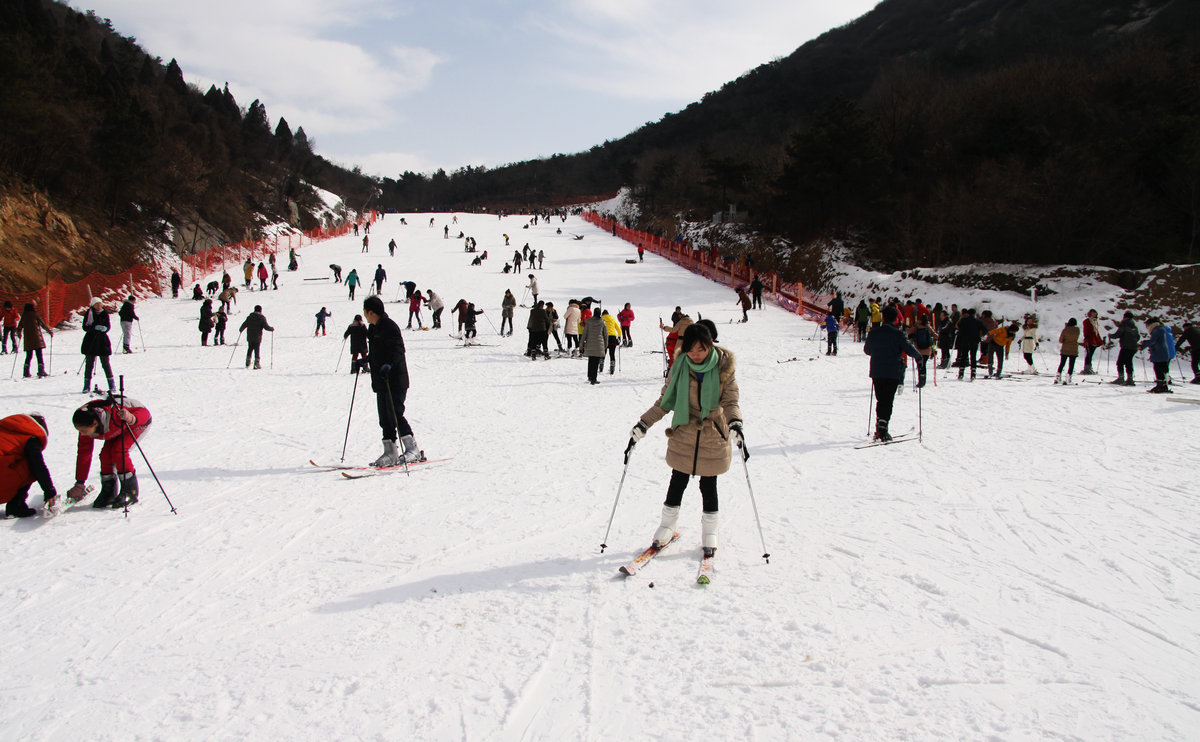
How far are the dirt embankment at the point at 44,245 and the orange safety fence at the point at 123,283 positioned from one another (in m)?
0.82

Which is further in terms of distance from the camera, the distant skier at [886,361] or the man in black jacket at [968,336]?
the man in black jacket at [968,336]

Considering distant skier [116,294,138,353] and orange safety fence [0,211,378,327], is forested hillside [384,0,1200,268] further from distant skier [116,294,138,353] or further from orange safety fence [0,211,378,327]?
orange safety fence [0,211,378,327]

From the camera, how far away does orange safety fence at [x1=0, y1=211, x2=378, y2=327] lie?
717 inches

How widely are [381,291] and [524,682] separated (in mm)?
Result: 25858

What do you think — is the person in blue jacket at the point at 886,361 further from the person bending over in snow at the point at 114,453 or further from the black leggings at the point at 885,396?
the person bending over in snow at the point at 114,453

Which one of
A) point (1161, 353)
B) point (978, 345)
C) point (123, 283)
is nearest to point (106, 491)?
point (978, 345)

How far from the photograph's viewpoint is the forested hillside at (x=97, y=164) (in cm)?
2406

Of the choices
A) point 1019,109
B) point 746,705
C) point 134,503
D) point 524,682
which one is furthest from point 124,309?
point 1019,109

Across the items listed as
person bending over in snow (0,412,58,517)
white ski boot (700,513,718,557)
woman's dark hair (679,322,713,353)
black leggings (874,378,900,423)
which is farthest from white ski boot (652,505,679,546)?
person bending over in snow (0,412,58,517)

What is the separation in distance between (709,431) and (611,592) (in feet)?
3.86

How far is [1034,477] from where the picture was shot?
630 centimetres

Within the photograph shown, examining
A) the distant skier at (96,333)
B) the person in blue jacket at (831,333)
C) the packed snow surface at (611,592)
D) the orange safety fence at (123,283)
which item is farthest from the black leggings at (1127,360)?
the orange safety fence at (123,283)

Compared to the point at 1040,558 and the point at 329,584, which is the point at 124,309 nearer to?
the point at 329,584

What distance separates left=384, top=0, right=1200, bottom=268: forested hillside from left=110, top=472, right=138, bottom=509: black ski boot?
88.3 feet
